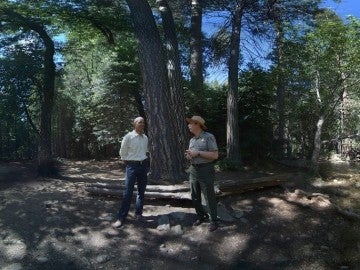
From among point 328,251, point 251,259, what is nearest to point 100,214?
point 251,259

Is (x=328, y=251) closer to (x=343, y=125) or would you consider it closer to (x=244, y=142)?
(x=244, y=142)

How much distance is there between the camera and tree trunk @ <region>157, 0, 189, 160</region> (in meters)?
9.90

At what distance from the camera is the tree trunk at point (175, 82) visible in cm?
990

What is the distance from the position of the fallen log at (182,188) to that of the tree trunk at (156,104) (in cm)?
76

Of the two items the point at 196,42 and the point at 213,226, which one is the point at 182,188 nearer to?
the point at 213,226

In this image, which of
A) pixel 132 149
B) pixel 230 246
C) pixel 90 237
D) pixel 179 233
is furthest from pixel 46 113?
pixel 230 246

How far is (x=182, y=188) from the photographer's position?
8.31 meters

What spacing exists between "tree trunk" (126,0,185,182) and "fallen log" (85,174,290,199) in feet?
2.50

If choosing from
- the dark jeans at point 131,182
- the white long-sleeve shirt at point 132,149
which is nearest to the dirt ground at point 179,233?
the dark jeans at point 131,182

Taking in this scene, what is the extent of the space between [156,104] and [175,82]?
3.65ft

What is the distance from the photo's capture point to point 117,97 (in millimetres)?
16125

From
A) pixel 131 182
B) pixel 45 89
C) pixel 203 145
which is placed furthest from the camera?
pixel 45 89

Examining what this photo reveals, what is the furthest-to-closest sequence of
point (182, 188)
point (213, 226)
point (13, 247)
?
point (182, 188), point (213, 226), point (13, 247)

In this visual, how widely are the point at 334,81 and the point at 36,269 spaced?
9.60 meters
